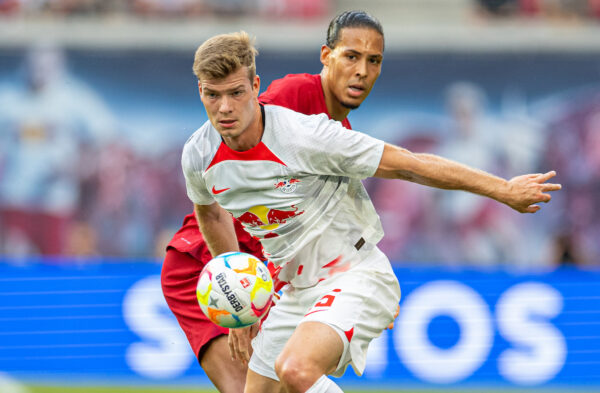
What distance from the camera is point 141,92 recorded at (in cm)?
1513

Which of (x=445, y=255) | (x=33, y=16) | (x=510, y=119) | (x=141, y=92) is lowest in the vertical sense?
(x=445, y=255)

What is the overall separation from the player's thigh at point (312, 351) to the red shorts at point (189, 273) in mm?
1239

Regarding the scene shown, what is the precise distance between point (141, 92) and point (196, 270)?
30.7 ft

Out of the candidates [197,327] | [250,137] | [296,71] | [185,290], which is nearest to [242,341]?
[197,327]

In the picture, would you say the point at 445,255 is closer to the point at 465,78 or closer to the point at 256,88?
the point at 465,78

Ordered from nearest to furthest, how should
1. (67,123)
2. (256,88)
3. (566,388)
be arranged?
(256,88) → (566,388) → (67,123)

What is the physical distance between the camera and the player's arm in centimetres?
477

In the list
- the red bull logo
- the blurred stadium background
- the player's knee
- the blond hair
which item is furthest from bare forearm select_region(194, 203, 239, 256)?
the blurred stadium background

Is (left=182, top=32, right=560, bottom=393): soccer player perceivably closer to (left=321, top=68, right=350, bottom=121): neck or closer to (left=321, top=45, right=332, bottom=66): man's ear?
(left=321, top=68, right=350, bottom=121): neck

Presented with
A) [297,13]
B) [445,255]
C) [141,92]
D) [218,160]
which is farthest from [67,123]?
[218,160]

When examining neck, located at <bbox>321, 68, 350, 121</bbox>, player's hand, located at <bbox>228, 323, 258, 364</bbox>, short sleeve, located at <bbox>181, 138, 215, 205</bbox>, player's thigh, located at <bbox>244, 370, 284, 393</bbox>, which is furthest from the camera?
neck, located at <bbox>321, 68, 350, 121</bbox>

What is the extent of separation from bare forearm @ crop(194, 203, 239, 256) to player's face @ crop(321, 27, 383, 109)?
0.98 metres

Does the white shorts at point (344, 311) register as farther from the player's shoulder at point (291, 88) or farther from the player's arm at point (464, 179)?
the player's shoulder at point (291, 88)

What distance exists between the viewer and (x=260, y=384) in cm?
549
